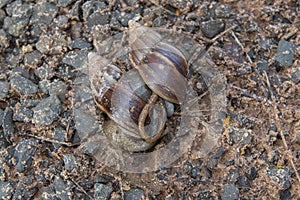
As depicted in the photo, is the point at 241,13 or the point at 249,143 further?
the point at 241,13

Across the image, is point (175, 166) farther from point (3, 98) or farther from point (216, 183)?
point (3, 98)

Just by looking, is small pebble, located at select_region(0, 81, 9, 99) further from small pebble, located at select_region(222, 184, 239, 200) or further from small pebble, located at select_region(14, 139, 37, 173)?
small pebble, located at select_region(222, 184, 239, 200)

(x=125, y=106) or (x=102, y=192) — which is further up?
(x=125, y=106)

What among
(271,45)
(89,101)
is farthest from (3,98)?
(271,45)

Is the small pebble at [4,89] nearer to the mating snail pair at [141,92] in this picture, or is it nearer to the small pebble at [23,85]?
the small pebble at [23,85]

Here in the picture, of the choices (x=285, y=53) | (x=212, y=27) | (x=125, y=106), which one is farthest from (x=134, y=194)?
(x=285, y=53)

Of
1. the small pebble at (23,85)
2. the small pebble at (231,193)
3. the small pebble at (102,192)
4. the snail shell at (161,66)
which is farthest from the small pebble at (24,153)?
the small pebble at (231,193)

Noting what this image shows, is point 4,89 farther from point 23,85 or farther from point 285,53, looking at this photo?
point 285,53

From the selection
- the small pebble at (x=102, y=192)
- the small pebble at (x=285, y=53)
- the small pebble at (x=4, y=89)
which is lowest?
the small pebble at (x=102, y=192)
